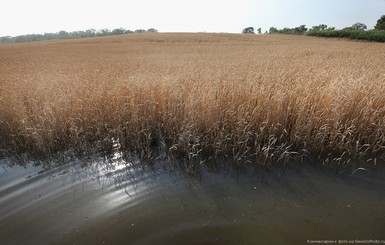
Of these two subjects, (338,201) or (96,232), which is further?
(338,201)

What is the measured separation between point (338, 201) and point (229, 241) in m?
1.53

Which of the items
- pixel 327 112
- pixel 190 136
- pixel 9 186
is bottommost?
pixel 9 186

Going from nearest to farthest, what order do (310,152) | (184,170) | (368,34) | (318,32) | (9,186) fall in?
(9,186)
(184,170)
(310,152)
(368,34)
(318,32)

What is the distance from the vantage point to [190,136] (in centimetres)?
428

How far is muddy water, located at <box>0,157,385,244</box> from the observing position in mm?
2689

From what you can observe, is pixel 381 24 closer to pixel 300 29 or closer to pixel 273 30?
pixel 300 29

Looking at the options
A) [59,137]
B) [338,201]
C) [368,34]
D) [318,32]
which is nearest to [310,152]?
[338,201]

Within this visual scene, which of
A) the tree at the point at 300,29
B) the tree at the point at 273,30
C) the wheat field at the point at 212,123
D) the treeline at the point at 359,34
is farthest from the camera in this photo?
the tree at the point at 273,30

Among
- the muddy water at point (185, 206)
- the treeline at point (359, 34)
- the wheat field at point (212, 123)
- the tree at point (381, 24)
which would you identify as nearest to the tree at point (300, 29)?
the tree at point (381, 24)

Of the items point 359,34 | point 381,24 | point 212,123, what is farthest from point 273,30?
point 212,123

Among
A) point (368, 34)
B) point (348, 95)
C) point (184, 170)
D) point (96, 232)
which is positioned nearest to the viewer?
point (96, 232)

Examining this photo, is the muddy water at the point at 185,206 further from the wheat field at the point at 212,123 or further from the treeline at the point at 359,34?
the treeline at the point at 359,34

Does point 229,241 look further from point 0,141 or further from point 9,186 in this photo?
point 0,141

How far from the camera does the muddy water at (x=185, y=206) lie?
269cm
